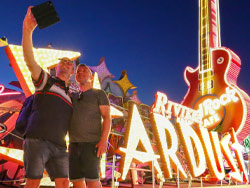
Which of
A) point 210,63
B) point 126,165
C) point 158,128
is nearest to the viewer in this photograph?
point 126,165

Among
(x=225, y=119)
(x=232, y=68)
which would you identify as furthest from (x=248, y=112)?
(x=232, y=68)

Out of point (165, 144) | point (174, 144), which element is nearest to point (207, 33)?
point (174, 144)

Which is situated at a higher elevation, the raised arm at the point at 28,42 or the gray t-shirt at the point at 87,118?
the raised arm at the point at 28,42

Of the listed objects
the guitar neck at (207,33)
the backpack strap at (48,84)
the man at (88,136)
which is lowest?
the man at (88,136)

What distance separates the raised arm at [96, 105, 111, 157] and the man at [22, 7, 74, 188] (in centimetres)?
38

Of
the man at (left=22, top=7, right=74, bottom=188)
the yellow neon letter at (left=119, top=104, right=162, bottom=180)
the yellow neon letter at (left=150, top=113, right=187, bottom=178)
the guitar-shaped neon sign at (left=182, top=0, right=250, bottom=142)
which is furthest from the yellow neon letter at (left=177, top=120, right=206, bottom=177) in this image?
the man at (left=22, top=7, right=74, bottom=188)

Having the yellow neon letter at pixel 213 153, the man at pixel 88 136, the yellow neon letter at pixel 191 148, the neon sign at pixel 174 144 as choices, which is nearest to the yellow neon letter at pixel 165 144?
the neon sign at pixel 174 144

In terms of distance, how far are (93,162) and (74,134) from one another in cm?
39

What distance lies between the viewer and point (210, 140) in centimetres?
1208

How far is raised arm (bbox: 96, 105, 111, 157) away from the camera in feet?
9.96

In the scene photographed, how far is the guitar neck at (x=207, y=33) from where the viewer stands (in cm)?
1902

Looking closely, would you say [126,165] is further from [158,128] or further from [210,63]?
[210,63]

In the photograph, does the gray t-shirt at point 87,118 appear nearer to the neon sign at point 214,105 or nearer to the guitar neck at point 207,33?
the neon sign at point 214,105

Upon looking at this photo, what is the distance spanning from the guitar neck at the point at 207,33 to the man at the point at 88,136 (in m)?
16.6
